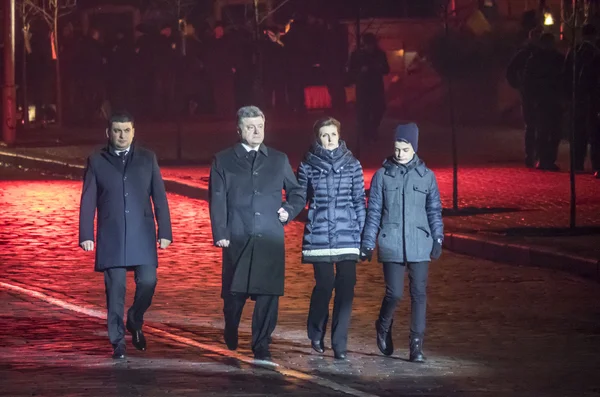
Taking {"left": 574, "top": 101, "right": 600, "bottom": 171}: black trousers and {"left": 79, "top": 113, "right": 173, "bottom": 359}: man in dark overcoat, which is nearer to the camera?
{"left": 79, "top": 113, "right": 173, "bottom": 359}: man in dark overcoat

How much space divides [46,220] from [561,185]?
21.1 ft

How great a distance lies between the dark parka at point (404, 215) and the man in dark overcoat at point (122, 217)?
121 cm

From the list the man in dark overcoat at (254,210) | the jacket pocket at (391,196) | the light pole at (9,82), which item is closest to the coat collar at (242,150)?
the man in dark overcoat at (254,210)

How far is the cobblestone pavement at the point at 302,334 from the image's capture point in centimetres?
928

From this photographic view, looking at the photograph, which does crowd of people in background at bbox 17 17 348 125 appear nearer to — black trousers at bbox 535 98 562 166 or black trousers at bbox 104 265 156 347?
black trousers at bbox 535 98 562 166

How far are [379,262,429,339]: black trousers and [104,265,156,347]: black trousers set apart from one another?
1.37m

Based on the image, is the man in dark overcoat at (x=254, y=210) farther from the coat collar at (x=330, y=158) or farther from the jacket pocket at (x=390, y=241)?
the jacket pocket at (x=390, y=241)

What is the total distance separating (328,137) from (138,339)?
163cm

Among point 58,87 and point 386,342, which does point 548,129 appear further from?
point 58,87

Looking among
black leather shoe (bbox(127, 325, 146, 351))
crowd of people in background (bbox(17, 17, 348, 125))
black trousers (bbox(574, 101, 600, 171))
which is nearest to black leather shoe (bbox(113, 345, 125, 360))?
black leather shoe (bbox(127, 325, 146, 351))

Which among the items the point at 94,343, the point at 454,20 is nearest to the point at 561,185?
the point at 94,343

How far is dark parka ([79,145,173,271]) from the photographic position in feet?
33.4

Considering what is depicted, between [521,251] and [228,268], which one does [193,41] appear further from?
[228,268]

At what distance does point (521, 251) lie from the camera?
14.7 m
